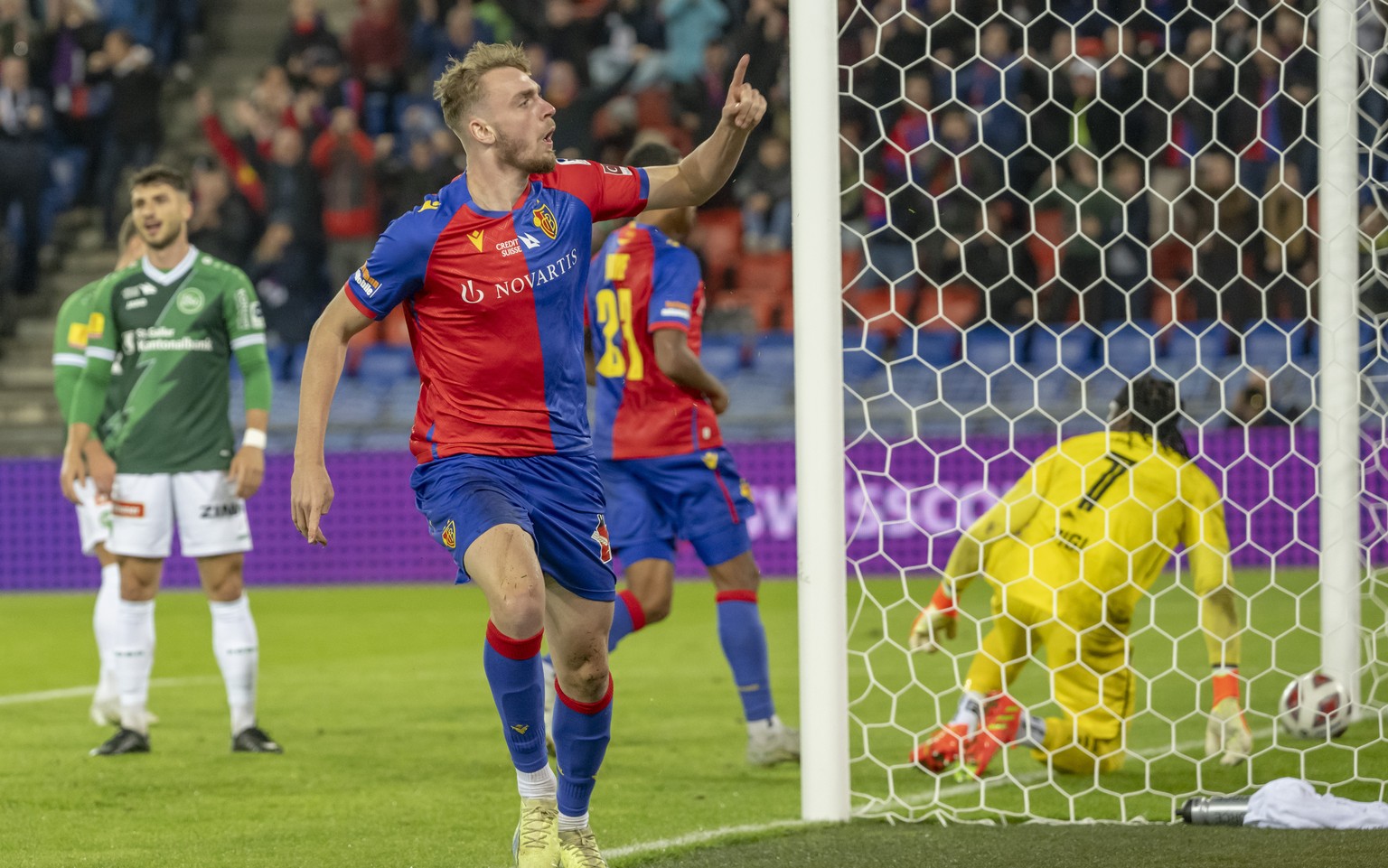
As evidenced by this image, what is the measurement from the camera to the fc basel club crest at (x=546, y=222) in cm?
407

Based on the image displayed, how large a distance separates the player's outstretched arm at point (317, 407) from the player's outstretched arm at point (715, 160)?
0.78 metres

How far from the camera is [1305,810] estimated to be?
4410 millimetres

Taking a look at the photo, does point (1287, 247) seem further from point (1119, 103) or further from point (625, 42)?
point (625, 42)

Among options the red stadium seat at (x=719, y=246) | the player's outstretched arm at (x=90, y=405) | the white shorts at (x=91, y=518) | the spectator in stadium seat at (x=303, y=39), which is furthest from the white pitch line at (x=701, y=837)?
the spectator in stadium seat at (x=303, y=39)

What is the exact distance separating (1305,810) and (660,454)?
2478 mm

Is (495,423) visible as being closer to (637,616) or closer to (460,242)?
(460,242)

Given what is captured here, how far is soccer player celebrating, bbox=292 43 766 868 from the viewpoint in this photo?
396cm

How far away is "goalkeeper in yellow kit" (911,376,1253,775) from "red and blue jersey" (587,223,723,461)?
3.56ft

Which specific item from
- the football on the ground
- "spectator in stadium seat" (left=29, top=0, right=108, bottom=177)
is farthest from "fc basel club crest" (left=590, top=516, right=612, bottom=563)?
"spectator in stadium seat" (left=29, top=0, right=108, bottom=177)

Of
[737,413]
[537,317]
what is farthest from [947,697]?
[737,413]

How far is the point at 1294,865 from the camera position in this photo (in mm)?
3914

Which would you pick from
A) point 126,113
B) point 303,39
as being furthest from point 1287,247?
point 126,113

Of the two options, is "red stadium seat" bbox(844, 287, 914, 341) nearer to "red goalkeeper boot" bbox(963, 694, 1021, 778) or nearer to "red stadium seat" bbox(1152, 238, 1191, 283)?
"red stadium seat" bbox(1152, 238, 1191, 283)

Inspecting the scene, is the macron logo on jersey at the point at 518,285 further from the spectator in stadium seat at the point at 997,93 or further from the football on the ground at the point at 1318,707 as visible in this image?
the spectator in stadium seat at the point at 997,93
